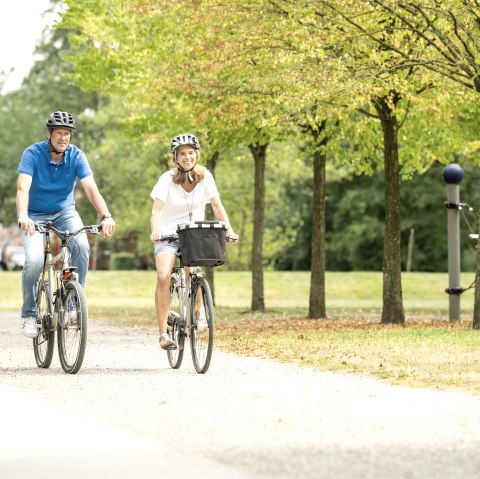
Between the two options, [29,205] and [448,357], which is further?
[448,357]

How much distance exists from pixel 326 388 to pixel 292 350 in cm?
388

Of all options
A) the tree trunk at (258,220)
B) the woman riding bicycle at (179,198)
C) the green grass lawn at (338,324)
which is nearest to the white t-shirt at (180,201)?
the woman riding bicycle at (179,198)

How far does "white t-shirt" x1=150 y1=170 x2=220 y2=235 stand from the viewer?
395 inches

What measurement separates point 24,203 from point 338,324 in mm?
→ 10224

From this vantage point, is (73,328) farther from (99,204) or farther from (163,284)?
(99,204)

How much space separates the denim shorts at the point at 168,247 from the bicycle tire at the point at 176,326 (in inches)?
14.5

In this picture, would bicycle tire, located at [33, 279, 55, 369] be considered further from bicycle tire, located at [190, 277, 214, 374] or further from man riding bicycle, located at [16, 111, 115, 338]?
bicycle tire, located at [190, 277, 214, 374]

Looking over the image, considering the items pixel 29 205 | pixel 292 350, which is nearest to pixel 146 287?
pixel 292 350

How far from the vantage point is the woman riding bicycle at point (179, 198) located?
9.98 m

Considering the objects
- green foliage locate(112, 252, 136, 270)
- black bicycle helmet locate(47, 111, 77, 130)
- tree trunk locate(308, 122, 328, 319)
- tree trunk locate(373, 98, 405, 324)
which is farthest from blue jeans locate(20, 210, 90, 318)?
green foliage locate(112, 252, 136, 270)

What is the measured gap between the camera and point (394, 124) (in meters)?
18.8

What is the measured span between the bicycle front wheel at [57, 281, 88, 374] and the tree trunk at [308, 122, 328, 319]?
11.6 m

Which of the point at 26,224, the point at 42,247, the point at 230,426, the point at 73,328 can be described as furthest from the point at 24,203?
the point at 230,426

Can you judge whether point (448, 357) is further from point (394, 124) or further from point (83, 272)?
point (394, 124)
